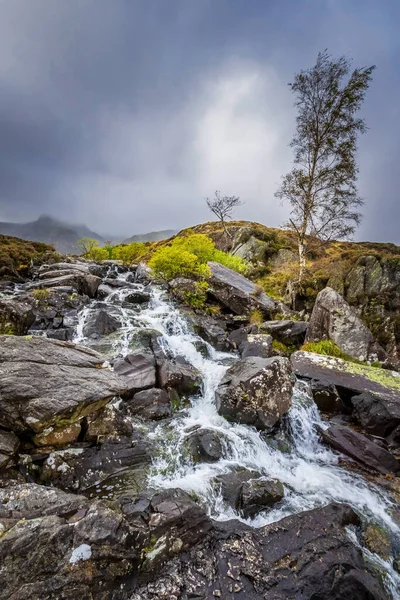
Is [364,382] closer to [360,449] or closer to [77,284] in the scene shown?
[360,449]

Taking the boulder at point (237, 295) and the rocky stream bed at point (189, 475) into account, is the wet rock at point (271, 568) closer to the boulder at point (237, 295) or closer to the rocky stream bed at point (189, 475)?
the rocky stream bed at point (189, 475)

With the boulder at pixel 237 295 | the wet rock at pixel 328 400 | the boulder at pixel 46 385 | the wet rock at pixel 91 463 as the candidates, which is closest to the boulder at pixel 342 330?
the wet rock at pixel 328 400

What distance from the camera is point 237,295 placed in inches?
691

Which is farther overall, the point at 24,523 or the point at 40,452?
the point at 40,452

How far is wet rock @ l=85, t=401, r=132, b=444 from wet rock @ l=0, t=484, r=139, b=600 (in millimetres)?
2551

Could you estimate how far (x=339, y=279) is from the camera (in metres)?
17.1

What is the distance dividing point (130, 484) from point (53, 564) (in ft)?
9.07

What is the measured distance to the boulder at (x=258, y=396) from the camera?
842 cm

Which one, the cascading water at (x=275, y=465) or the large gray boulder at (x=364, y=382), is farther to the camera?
the large gray boulder at (x=364, y=382)

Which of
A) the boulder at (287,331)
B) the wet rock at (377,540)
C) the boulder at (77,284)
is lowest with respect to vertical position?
the wet rock at (377,540)

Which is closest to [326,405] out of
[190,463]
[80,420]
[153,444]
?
[190,463]

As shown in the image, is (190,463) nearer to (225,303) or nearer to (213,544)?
(213,544)

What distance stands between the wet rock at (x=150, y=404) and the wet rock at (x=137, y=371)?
0.26 metres

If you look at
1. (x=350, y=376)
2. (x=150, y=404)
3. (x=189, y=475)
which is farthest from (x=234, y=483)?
(x=350, y=376)
